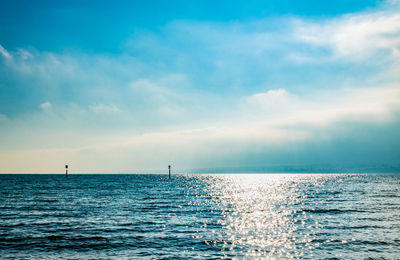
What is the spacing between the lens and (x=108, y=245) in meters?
23.5

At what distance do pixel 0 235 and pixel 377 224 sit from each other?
123 ft

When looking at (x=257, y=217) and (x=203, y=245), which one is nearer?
(x=203, y=245)

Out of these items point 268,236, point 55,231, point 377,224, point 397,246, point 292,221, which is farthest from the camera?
point 292,221

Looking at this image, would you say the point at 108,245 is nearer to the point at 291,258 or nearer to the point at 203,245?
the point at 203,245

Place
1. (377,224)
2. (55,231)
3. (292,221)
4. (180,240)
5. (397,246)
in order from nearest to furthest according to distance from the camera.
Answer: (397,246) → (180,240) → (55,231) → (377,224) → (292,221)

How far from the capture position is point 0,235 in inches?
1053

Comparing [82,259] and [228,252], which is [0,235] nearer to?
[82,259]

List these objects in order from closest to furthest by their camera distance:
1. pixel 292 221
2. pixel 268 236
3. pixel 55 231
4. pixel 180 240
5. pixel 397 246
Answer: pixel 397 246 → pixel 180 240 → pixel 268 236 → pixel 55 231 → pixel 292 221

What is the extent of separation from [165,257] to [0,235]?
1693 cm

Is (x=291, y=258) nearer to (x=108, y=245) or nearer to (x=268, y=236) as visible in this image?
(x=268, y=236)

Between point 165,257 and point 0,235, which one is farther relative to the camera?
point 0,235

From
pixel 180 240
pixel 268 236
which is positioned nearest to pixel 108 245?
pixel 180 240

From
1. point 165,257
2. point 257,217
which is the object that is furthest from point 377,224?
point 165,257

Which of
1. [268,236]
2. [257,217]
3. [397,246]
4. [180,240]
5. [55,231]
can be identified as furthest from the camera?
[257,217]
